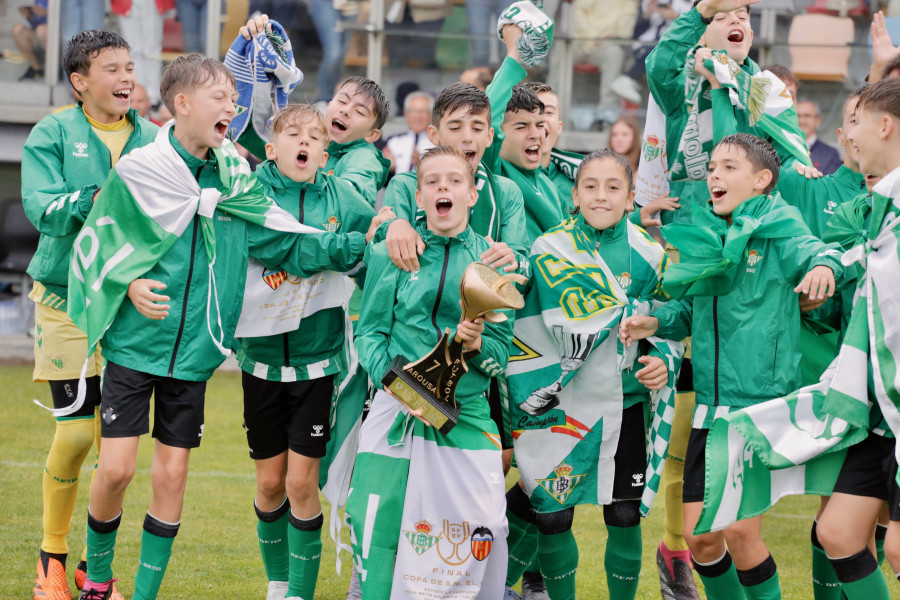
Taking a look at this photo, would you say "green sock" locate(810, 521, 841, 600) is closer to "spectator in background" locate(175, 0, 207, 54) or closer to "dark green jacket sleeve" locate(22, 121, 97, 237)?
"dark green jacket sleeve" locate(22, 121, 97, 237)

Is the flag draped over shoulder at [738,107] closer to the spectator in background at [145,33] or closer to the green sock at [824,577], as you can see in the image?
the green sock at [824,577]

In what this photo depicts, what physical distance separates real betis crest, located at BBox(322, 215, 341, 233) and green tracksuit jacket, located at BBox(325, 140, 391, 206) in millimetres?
204

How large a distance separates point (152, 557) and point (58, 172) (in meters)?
1.53

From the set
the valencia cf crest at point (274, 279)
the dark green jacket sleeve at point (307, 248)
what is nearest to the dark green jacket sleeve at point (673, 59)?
the dark green jacket sleeve at point (307, 248)

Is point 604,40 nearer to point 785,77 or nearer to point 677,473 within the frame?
point 785,77

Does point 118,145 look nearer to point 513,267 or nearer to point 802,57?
point 513,267

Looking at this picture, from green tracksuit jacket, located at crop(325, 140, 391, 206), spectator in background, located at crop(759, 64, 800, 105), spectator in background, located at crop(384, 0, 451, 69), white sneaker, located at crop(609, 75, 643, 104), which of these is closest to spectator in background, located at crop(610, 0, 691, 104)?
white sneaker, located at crop(609, 75, 643, 104)

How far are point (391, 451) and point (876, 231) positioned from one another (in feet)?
5.57

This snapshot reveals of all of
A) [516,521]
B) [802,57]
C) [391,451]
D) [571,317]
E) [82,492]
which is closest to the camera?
[391,451]

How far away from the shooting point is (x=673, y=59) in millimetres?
4777

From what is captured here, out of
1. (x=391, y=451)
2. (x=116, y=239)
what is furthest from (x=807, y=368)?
(x=116, y=239)

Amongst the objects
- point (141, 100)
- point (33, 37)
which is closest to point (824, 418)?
point (141, 100)

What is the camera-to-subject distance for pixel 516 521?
14.6ft

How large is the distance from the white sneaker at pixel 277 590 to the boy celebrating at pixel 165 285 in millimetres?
629
